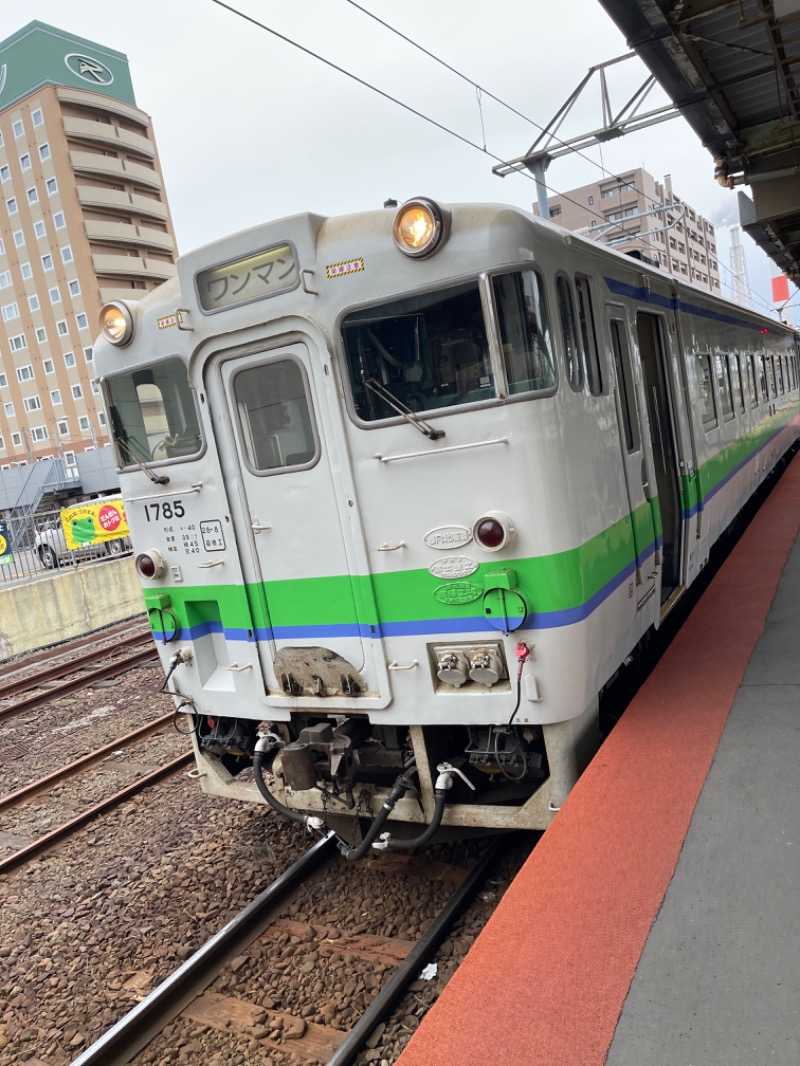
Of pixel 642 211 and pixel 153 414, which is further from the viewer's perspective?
pixel 642 211

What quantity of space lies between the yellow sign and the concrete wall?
462 cm

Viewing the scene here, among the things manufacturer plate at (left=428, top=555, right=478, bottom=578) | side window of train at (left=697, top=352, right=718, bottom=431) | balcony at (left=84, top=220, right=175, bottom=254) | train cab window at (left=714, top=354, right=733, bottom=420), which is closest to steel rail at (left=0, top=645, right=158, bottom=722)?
manufacturer plate at (left=428, top=555, right=478, bottom=578)

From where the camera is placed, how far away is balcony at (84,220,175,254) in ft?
187

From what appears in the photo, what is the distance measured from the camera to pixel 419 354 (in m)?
3.86

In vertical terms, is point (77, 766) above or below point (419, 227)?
below

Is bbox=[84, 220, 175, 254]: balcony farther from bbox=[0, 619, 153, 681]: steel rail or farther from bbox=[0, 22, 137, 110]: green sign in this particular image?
bbox=[0, 619, 153, 681]: steel rail

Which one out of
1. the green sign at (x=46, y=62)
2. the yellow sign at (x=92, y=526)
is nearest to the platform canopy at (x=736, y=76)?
the yellow sign at (x=92, y=526)

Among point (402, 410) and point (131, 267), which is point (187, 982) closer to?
point (402, 410)

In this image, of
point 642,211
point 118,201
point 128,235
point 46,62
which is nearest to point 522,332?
point 128,235

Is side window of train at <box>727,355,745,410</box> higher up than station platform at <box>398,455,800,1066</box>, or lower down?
higher up

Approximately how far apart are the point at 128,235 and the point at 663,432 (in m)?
61.2

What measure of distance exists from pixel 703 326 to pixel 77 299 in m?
57.4

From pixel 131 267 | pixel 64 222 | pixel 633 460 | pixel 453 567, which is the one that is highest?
pixel 64 222

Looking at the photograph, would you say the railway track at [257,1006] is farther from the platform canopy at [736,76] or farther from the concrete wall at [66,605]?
the concrete wall at [66,605]
